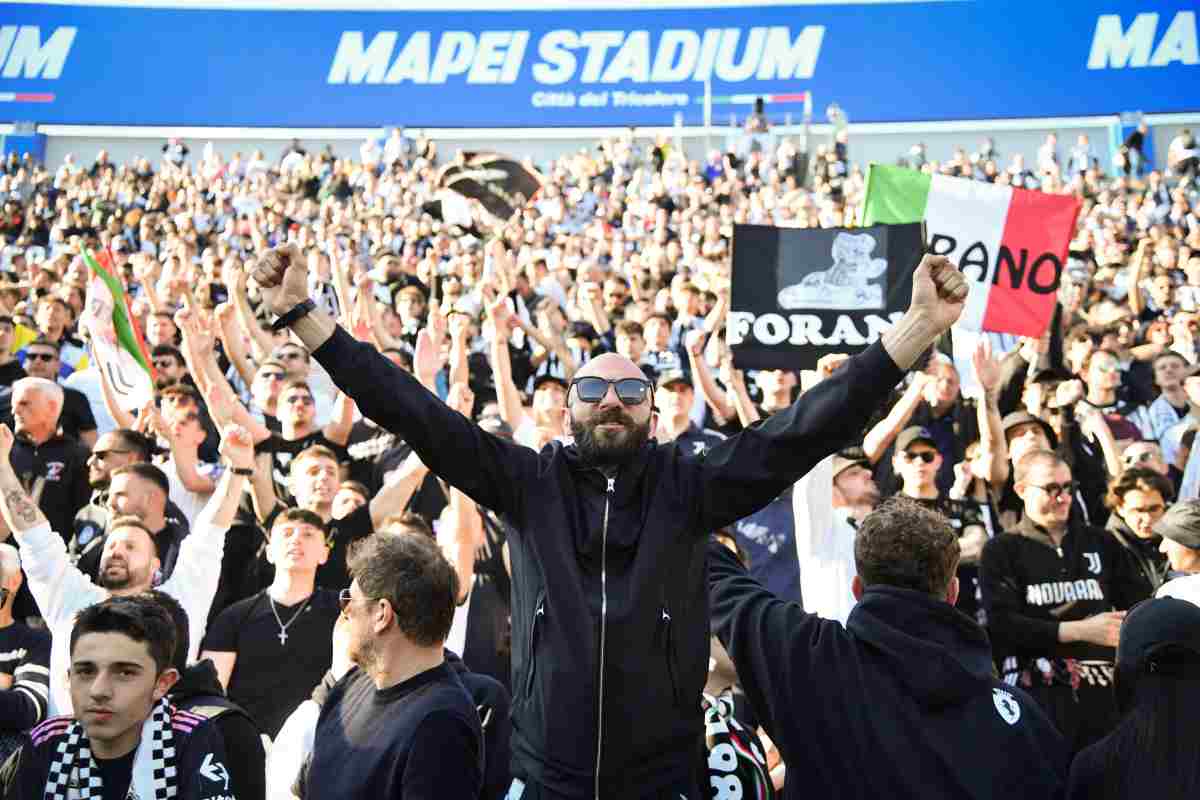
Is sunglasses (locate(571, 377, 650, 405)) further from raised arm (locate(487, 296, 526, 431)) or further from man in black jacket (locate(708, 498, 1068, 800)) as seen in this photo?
raised arm (locate(487, 296, 526, 431))

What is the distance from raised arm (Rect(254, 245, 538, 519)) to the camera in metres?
3.05

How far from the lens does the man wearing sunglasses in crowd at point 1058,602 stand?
5.04 metres

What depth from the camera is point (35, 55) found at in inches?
1316

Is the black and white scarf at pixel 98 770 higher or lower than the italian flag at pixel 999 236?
lower

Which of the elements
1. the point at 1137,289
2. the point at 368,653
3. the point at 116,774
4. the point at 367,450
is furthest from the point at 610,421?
the point at 1137,289

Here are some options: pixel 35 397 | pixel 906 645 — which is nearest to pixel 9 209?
pixel 35 397

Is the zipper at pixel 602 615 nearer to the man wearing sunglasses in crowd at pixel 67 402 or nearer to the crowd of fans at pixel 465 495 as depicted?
the crowd of fans at pixel 465 495

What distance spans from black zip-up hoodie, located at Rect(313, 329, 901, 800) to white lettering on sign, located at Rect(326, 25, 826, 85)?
30609mm

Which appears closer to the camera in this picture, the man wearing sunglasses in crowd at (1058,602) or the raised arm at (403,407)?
the raised arm at (403,407)

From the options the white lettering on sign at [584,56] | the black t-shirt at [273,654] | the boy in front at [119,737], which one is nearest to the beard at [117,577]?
the black t-shirt at [273,654]

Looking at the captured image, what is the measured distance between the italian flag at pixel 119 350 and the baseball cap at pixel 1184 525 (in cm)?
522

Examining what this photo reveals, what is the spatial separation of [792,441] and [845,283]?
12.9ft

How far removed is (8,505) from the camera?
4.60 m

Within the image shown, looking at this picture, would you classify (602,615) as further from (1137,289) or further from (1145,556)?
(1137,289)
